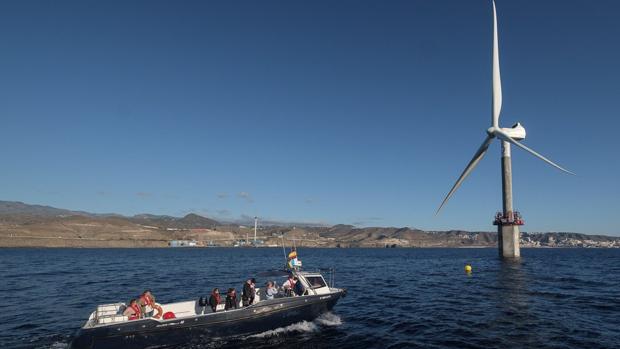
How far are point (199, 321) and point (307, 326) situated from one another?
6360 millimetres

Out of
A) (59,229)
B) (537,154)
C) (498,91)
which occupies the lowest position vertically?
(59,229)

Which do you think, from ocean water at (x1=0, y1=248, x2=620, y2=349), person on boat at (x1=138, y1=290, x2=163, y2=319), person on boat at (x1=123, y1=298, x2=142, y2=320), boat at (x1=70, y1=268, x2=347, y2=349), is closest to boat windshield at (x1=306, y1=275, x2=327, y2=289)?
boat at (x1=70, y1=268, x2=347, y2=349)

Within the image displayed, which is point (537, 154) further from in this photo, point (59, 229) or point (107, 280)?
point (59, 229)

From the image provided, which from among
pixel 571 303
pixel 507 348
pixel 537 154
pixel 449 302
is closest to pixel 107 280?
pixel 449 302

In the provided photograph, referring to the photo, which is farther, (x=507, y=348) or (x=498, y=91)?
(x=498, y=91)

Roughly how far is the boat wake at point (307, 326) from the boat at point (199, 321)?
0.23m

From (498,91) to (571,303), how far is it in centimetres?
3478

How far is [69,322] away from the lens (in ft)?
75.5

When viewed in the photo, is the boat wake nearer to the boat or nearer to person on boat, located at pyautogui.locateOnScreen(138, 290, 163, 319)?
the boat

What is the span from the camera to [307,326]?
→ 69.4 feet

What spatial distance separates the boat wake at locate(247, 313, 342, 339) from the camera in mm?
19812

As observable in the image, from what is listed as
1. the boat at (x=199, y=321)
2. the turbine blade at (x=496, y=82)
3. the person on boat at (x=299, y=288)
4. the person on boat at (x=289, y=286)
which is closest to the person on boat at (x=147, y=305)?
the boat at (x=199, y=321)

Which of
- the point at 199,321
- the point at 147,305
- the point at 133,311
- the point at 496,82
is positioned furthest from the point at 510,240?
the point at 133,311

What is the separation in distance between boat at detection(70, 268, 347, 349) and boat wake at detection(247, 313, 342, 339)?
229 millimetres
